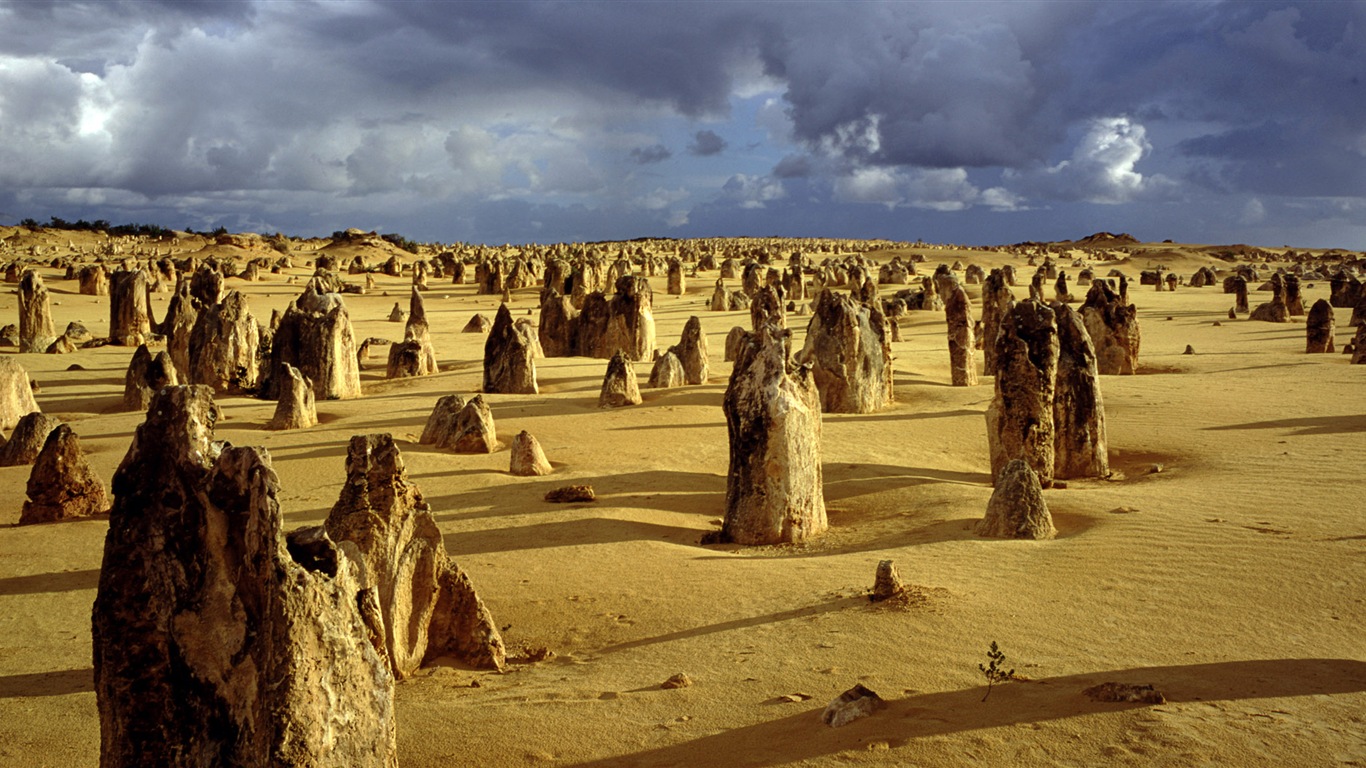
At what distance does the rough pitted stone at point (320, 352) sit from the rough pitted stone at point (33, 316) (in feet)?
31.1

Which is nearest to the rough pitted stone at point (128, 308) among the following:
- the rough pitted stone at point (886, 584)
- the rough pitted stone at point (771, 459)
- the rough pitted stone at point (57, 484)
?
the rough pitted stone at point (57, 484)

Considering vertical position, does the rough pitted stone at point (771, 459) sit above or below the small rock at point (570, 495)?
above

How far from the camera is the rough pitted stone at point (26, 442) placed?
13.3m

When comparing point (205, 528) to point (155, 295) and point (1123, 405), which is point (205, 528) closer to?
point (1123, 405)

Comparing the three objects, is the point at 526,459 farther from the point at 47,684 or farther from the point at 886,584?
the point at 47,684

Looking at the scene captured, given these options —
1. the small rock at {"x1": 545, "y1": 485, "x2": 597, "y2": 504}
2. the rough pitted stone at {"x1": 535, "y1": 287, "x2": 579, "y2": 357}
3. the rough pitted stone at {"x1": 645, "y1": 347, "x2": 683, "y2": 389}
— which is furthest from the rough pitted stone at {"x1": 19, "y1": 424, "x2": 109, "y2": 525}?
the rough pitted stone at {"x1": 535, "y1": 287, "x2": 579, "y2": 357}

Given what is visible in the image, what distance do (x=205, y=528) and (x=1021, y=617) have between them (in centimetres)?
510

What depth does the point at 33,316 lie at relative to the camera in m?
25.4

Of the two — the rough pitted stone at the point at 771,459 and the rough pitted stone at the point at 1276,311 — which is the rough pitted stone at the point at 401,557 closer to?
the rough pitted stone at the point at 771,459

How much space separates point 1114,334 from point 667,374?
908cm

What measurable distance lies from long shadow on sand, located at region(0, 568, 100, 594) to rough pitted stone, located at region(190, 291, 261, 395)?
10966 millimetres

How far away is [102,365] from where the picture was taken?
2289 centimetres

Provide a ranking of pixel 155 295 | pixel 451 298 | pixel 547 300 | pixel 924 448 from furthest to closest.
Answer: pixel 451 298, pixel 155 295, pixel 547 300, pixel 924 448

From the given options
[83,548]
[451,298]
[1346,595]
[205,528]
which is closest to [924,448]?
[1346,595]
